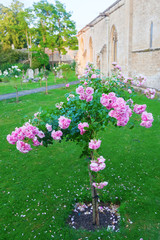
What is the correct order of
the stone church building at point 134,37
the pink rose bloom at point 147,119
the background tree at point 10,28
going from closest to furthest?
the pink rose bloom at point 147,119 < the stone church building at point 134,37 < the background tree at point 10,28

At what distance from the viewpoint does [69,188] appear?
17.4 feet

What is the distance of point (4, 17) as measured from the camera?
59156 millimetres

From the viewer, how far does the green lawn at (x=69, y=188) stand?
158 inches

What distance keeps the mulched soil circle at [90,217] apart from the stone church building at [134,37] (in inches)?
453

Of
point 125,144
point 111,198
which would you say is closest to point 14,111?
point 125,144

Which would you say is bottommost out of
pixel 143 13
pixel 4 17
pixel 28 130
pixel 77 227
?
pixel 77 227

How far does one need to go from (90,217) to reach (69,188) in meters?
1.09

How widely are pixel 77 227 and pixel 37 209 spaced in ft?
3.35

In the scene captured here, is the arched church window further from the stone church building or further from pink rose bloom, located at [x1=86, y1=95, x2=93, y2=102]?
pink rose bloom, located at [x1=86, y1=95, x2=93, y2=102]

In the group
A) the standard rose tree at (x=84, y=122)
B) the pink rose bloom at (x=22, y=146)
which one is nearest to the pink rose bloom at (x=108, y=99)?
the standard rose tree at (x=84, y=122)

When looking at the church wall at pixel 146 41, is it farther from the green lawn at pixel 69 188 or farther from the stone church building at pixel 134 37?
the green lawn at pixel 69 188

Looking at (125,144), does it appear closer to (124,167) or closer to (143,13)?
(124,167)

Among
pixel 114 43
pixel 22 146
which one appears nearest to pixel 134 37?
pixel 114 43

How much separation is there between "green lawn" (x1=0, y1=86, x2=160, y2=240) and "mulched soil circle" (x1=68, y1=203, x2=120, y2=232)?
13cm
